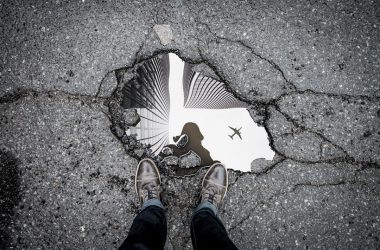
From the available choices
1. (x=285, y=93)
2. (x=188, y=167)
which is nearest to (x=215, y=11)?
(x=285, y=93)

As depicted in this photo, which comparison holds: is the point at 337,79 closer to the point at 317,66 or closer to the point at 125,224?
the point at 317,66

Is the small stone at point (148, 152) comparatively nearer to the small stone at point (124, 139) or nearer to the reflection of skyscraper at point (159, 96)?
the reflection of skyscraper at point (159, 96)

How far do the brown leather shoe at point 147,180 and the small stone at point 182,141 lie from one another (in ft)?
1.02

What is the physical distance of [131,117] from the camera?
8.16 feet

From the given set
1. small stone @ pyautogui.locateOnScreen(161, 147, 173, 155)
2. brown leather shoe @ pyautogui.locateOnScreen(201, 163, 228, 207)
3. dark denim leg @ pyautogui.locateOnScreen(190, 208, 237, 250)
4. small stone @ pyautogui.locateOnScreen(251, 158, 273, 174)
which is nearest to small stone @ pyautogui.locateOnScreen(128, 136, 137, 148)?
small stone @ pyautogui.locateOnScreen(161, 147, 173, 155)

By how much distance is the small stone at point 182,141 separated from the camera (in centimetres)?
255

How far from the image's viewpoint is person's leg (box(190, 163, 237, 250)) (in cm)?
185

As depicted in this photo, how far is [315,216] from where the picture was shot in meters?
2.44

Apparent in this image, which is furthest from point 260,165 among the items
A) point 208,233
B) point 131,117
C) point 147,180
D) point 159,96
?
point 131,117

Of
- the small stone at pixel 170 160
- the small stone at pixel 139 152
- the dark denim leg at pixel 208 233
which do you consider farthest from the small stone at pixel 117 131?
the dark denim leg at pixel 208 233

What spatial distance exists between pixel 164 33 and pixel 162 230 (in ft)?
5.89

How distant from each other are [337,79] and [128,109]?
206 centimetres

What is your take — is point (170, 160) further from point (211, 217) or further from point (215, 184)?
point (211, 217)

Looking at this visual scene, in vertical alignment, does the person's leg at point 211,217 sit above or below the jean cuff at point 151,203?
above
